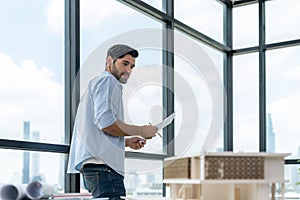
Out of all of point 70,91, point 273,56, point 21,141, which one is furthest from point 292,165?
point 21,141

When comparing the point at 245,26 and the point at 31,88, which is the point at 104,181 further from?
the point at 245,26

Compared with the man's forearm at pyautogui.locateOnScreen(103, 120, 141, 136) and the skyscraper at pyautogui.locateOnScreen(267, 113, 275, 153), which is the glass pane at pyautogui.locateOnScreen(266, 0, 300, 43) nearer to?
the skyscraper at pyautogui.locateOnScreen(267, 113, 275, 153)

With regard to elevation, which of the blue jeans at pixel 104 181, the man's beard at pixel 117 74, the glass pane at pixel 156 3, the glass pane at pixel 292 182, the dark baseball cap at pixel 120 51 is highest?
the glass pane at pixel 156 3

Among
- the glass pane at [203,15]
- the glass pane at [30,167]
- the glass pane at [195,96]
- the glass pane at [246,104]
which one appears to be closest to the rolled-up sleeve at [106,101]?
the glass pane at [195,96]

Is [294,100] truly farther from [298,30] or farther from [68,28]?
[68,28]

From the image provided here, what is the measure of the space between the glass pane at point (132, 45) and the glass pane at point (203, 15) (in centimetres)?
37

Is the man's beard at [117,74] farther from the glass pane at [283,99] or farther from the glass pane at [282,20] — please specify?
the glass pane at [282,20]

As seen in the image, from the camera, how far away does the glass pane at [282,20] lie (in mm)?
4484

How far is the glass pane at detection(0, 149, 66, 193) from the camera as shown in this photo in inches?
97.6

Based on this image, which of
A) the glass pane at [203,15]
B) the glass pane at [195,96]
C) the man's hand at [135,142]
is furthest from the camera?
the glass pane at [203,15]

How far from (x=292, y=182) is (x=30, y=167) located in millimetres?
2521

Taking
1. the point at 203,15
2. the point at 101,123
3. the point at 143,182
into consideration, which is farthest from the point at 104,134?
the point at 203,15

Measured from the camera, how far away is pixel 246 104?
4660 millimetres

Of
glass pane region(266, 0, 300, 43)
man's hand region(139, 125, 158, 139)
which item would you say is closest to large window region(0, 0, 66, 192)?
man's hand region(139, 125, 158, 139)
